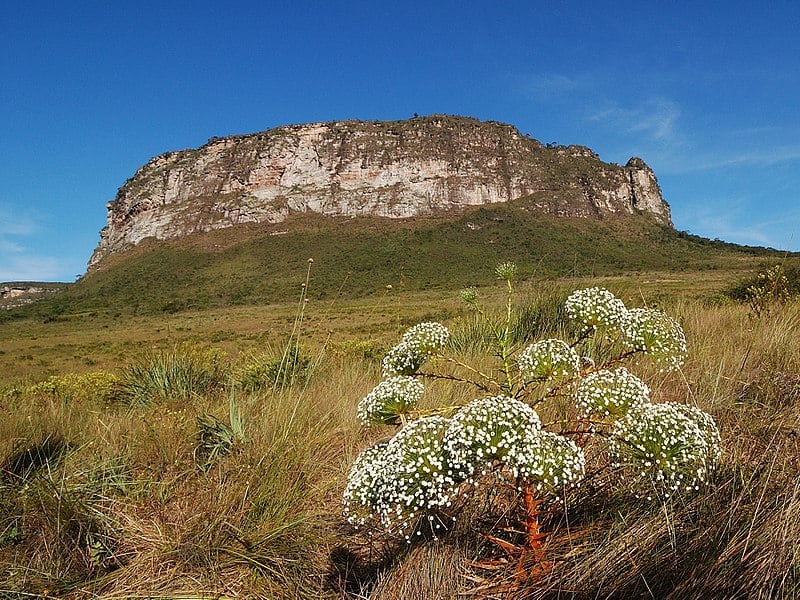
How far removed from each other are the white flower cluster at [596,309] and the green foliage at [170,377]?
435cm

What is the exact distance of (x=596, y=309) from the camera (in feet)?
6.61

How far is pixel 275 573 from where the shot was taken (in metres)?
2.12

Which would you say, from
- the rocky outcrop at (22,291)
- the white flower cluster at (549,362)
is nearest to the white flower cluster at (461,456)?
the white flower cluster at (549,362)

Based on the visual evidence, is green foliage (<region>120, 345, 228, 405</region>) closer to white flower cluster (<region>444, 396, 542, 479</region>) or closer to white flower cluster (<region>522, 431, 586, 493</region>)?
Answer: white flower cluster (<region>444, 396, 542, 479</region>)

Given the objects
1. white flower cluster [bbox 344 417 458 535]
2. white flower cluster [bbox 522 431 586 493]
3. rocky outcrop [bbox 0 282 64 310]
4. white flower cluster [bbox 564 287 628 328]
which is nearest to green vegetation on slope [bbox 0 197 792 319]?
rocky outcrop [bbox 0 282 64 310]

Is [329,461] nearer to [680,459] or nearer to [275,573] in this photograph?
[275,573]

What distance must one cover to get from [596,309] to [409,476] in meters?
1.08

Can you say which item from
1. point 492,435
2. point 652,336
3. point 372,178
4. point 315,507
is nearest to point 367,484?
point 492,435

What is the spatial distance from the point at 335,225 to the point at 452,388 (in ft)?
426

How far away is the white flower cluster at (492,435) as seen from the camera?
4.77 ft

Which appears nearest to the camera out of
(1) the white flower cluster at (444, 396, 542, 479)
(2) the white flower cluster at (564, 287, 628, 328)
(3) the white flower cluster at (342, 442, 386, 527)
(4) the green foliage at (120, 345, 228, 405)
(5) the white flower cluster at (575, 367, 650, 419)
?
(1) the white flower cluster at (444, 396, 542, 479)

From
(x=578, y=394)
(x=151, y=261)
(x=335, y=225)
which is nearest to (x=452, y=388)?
(x=578, y=394)

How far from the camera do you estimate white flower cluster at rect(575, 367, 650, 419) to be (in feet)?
5.63

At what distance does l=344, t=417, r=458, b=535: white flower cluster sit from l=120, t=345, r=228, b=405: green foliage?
4.06 m
